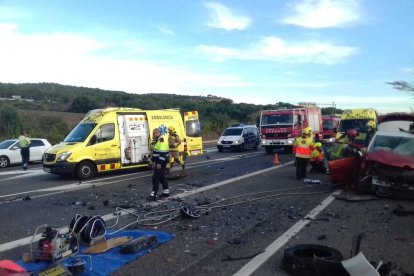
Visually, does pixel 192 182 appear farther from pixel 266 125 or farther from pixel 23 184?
pixel 266 125

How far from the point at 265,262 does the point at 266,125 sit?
19503 millimetres

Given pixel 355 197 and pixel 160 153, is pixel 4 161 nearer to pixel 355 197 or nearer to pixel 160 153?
pixel 160 153

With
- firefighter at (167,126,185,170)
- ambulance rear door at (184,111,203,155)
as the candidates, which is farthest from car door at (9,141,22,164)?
firefighter at (167,126,185,170)

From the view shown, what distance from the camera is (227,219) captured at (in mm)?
8117

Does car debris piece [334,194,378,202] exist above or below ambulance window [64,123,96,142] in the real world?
below

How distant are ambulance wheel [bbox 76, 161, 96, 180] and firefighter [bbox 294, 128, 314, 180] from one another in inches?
278

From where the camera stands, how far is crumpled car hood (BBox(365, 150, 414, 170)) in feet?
31.5

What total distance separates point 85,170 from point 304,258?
11.0 m

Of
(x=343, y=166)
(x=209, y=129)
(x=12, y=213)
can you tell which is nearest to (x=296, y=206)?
(x=343, y=166)

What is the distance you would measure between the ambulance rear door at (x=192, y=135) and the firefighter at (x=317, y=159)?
5388 millimetres

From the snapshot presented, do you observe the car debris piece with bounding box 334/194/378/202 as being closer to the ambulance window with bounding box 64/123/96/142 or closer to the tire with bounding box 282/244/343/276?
the tire with bounding box 282/244/343/276

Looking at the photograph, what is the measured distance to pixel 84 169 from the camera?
14.6 metres

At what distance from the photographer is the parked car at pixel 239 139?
27097 millimetres

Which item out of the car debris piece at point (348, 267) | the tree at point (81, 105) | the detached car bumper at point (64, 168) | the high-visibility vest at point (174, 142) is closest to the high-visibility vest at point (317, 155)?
the high-visibility vest at point (174, 142)
